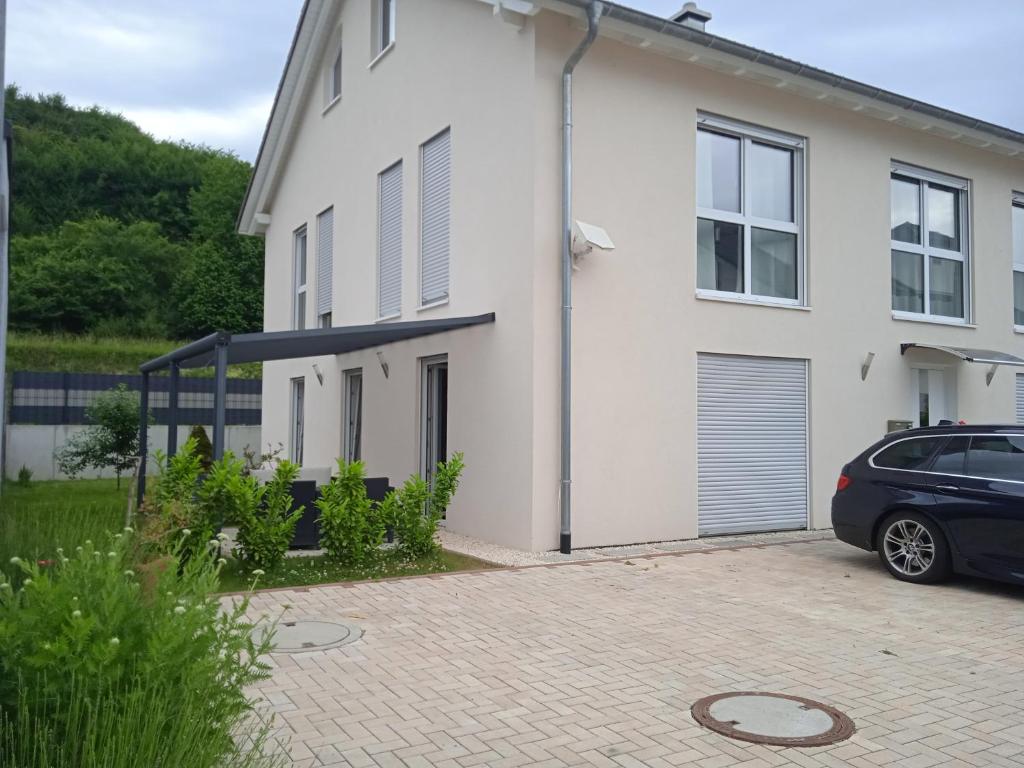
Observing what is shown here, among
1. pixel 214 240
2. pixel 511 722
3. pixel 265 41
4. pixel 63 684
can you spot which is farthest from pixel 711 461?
pixel 214 240

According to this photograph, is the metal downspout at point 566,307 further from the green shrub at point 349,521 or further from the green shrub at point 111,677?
the green shrub at point 111,677

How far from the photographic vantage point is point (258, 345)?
10094mm

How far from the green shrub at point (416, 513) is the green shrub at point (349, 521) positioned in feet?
0.72

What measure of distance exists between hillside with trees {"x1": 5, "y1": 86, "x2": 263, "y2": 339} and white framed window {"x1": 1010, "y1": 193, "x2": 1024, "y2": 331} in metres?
34.4

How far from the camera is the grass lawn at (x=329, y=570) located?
7891 millimetres

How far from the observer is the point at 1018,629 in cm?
647

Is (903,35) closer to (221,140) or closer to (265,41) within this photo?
(265,41)

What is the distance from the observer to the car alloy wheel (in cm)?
809

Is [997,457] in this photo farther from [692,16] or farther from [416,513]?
[692,16]

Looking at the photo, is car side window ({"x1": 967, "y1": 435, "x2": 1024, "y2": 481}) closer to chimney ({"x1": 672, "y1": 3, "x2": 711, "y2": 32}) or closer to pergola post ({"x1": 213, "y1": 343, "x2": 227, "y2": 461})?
chimney ({"x1": 672, "y1": 3, "x2": 711, "y2": 32})

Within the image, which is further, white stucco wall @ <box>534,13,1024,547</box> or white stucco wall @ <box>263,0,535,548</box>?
white stucco wall @ <box>263,0,535,548</box>

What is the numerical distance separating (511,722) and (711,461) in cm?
683

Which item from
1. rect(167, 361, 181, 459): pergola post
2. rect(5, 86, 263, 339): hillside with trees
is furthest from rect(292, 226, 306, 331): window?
rect(5, 86, 263, 339): hillside with trees

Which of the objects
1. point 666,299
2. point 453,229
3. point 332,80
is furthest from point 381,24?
point 666,299
